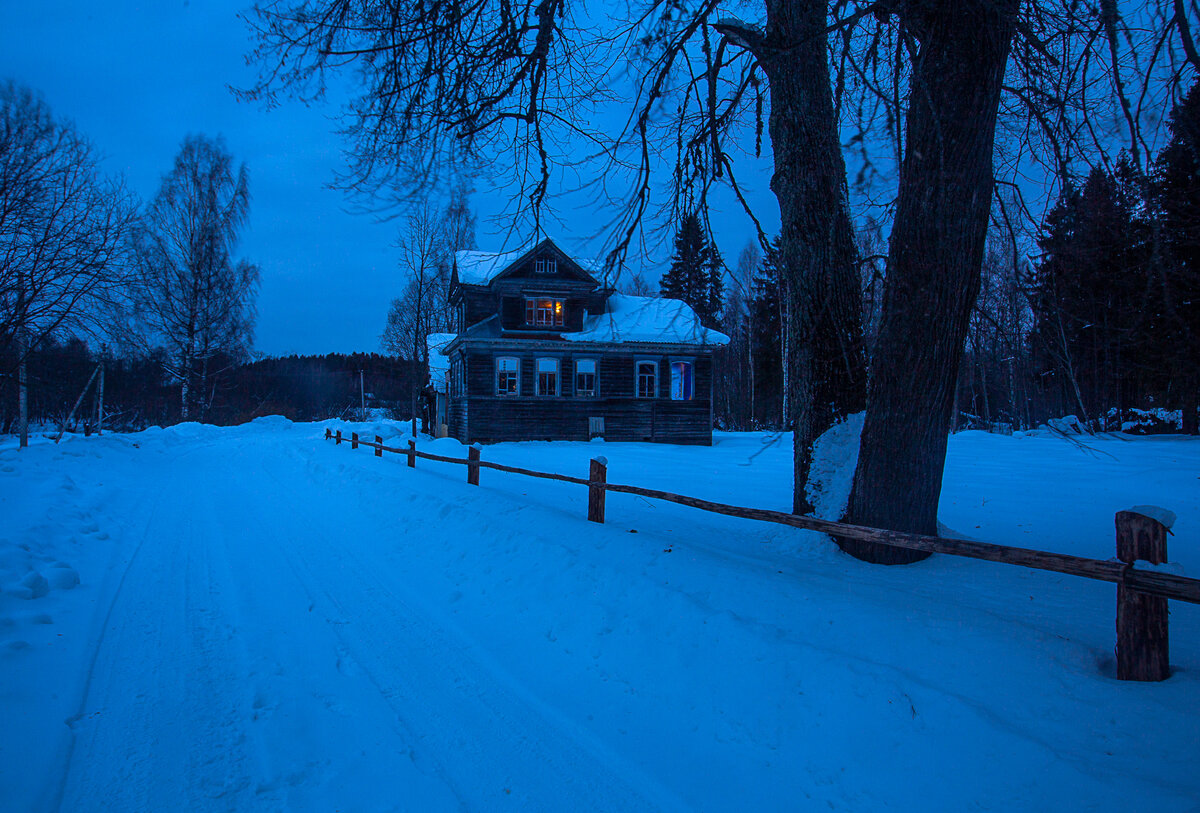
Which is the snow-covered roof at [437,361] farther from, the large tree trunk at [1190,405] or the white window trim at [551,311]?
the large tree trunk at [1190,405]

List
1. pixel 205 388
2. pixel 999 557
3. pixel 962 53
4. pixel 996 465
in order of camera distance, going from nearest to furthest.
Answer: pixel 999 557, pixel 962 53, pixel 996 465, pixel 205 388

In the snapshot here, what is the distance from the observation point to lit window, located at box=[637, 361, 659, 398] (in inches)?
863

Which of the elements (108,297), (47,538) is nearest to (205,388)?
(108,297)

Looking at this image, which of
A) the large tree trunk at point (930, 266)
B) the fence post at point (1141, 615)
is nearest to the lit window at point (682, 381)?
the large tree trunk at point (930, 266)

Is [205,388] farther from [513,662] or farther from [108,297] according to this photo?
[513,662]

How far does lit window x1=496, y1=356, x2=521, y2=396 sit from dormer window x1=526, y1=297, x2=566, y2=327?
1866 millimetres

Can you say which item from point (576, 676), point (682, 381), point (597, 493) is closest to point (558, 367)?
point (682, 381)

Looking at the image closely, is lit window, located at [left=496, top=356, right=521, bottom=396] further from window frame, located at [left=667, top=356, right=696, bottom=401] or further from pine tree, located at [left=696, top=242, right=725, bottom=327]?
pine tree, located at [left=696, top=242, right=725, bottom=327]

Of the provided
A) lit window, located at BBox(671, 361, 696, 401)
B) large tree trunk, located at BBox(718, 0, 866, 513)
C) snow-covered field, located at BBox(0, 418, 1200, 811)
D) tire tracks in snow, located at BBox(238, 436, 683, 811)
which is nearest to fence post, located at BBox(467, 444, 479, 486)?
snow-covered field, located at BBox(0, 418, 1200, 811)

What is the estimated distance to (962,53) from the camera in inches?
162

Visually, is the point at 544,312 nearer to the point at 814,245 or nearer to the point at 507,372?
the point at 507,372

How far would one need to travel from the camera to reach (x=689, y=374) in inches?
882

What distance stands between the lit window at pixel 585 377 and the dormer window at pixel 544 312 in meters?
1.87

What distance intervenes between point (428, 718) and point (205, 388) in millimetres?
31186
